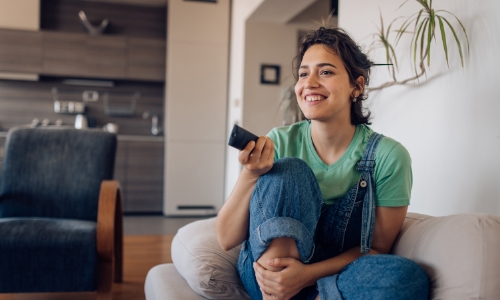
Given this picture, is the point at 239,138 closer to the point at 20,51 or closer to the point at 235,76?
the point at 235,76

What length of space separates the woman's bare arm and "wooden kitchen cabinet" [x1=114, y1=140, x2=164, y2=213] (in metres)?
3.87

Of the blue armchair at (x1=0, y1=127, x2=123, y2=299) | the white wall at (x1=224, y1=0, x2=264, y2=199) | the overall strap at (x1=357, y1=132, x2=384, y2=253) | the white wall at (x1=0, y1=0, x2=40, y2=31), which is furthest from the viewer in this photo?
the white wall at (x1=0, y1=0, x2=40, y2=31)

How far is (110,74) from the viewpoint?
17.0 ft

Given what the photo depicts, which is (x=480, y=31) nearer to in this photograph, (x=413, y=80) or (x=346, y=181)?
(x=413, y=80)

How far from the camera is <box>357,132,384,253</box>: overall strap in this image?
1.39m

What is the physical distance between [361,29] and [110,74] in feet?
11.0

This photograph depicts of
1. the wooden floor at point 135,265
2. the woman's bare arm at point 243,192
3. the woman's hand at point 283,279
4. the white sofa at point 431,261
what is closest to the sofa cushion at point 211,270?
the white sofa at point 431,261

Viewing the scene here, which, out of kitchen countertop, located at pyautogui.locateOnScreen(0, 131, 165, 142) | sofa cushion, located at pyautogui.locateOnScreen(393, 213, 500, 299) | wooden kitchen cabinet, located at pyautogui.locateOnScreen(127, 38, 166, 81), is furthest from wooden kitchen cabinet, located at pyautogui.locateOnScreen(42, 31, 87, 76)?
sofa cushion, located at pyautogui.locateOnScreen(393, 213, 500, 299)

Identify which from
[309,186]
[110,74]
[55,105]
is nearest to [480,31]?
[309,186]

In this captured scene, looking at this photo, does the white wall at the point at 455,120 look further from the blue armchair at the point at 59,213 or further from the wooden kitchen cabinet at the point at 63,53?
the wooden kitchen cabinet at the point at 63,53

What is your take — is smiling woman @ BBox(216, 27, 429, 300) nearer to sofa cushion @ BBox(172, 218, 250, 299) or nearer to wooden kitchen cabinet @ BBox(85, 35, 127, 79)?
sofa cushion @ BBox(172, 218, 250, 299)

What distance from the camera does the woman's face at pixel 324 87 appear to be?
1477 millimetres

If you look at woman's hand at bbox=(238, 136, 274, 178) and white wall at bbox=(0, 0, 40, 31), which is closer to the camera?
woman's hand at bbox=(238, 136, 274, 178)

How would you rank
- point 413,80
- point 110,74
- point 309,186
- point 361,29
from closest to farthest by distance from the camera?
point 309,186, point 413,80, point 361,29, point 110,74
